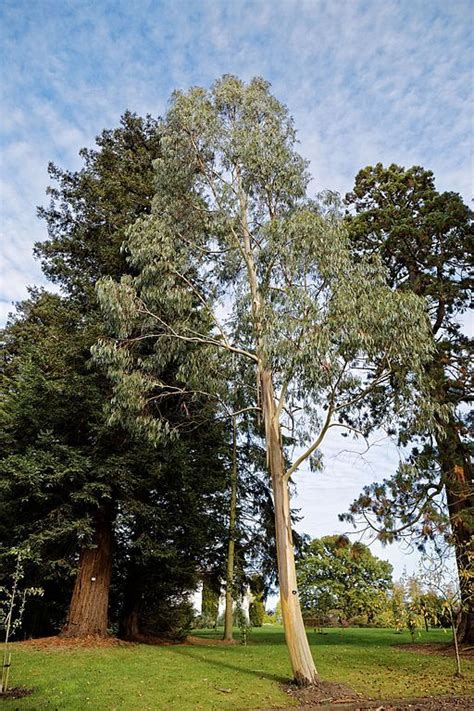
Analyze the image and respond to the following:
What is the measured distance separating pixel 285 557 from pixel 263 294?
5.14 metres

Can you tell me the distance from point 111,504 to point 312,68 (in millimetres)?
11282

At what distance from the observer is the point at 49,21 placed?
865 cm

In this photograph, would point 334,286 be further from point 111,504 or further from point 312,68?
point 111,504

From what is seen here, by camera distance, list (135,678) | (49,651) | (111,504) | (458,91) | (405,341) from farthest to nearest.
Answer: (111,504) → (458,91) → (49,651) → (405,341) → (135,678)

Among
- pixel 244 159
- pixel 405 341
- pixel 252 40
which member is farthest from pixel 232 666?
pixel 252 40

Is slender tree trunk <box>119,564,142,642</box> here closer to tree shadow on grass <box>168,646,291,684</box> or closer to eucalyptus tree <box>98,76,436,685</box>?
tree shadow on grass <box>168,646,291,684</box>

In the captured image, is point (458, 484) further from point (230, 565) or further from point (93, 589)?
point (93, 589)

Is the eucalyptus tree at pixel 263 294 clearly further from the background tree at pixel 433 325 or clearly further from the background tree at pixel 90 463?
the background tree at pixel 433 325

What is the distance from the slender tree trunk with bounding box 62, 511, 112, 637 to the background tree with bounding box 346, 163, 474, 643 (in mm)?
6061

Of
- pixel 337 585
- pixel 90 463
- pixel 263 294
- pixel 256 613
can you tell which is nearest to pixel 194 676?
pixel 90 463

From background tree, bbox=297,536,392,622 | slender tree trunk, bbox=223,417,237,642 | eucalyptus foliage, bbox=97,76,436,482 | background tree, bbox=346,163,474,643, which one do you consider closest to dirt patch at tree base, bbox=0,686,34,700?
eucalyptus foliage, bbox=97,76,436,482

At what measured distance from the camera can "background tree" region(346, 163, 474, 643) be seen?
1088 cm

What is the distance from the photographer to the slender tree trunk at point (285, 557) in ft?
23.7

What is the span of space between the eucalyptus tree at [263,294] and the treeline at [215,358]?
4 cm
